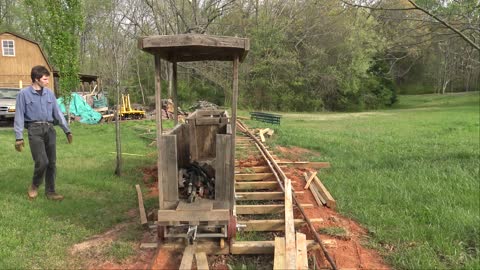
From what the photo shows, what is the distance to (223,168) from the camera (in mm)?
5062

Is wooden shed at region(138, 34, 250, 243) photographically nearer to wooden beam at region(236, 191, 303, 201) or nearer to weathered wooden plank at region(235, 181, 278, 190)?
wooden beam at region(236, 191, 303, 201)

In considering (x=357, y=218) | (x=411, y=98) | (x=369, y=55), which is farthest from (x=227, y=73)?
(x=411, y=98)

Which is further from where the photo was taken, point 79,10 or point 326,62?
point 326,62

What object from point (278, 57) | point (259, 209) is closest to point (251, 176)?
point (259, 209)

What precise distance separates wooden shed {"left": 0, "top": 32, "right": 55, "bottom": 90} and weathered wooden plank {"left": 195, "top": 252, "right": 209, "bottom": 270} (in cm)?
2709

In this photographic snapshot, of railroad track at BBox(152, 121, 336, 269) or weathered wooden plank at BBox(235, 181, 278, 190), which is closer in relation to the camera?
railroad track at BBox(152, 121, 336, 269)

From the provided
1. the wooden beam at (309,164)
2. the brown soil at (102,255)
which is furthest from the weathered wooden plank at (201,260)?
the wooden beam at (309,164)

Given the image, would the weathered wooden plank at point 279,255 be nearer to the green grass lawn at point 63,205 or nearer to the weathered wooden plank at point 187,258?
the weathered wooden plank at point 187,258

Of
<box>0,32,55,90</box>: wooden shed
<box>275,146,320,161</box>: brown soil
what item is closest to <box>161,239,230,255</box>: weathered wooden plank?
<box>275,146,320,161</box>: brown soil

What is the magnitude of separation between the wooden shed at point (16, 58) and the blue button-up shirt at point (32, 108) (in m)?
24.0

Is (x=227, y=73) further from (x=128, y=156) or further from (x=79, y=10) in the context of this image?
(x=128, y=156)

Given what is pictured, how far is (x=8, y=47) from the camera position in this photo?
2886cm

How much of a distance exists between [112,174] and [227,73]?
75.8 feet

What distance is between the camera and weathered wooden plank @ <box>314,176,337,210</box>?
264 inches
